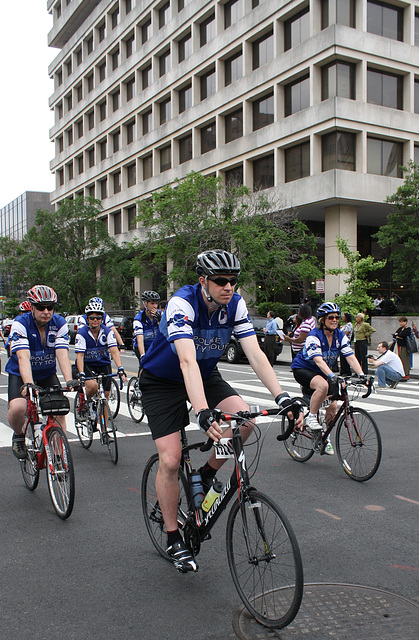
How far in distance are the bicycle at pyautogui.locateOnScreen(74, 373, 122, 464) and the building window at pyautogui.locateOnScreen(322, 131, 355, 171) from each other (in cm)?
2582

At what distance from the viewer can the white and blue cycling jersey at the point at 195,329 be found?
148 inches

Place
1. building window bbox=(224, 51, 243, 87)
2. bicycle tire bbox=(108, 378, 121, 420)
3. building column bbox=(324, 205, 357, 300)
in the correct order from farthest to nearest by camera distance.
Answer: building window bbox=(224, 51, 243, 87) → building column bbox=(324, 205, 357, 300) → bicycle tire bbox=(108, 378, 121, 420)

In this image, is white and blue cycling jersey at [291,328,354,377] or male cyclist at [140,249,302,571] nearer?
male cyclist at [140,249,302,571]

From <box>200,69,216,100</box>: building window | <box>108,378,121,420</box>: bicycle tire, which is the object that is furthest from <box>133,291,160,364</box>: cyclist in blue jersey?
<box>200,69,216,100</box>: building window

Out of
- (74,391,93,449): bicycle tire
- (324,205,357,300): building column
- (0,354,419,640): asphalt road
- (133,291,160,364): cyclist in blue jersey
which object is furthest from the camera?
(324,205,357,300): building column

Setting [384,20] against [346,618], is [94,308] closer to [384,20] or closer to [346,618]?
[346,618]

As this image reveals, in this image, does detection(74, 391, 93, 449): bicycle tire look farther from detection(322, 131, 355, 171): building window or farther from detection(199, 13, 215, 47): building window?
detection(199, 13, 215, 47): building window

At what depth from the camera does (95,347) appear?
837 centimetres

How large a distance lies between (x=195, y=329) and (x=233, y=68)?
38.5 meters

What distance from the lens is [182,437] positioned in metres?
4.05

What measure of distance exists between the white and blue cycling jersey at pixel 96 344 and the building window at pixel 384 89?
2818 cm

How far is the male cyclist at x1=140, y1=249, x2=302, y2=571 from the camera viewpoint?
371cm

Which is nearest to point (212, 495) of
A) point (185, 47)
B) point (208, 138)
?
point (208, 138)

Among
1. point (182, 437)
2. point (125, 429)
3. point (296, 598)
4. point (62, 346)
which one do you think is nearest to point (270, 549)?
point (296, 598)
